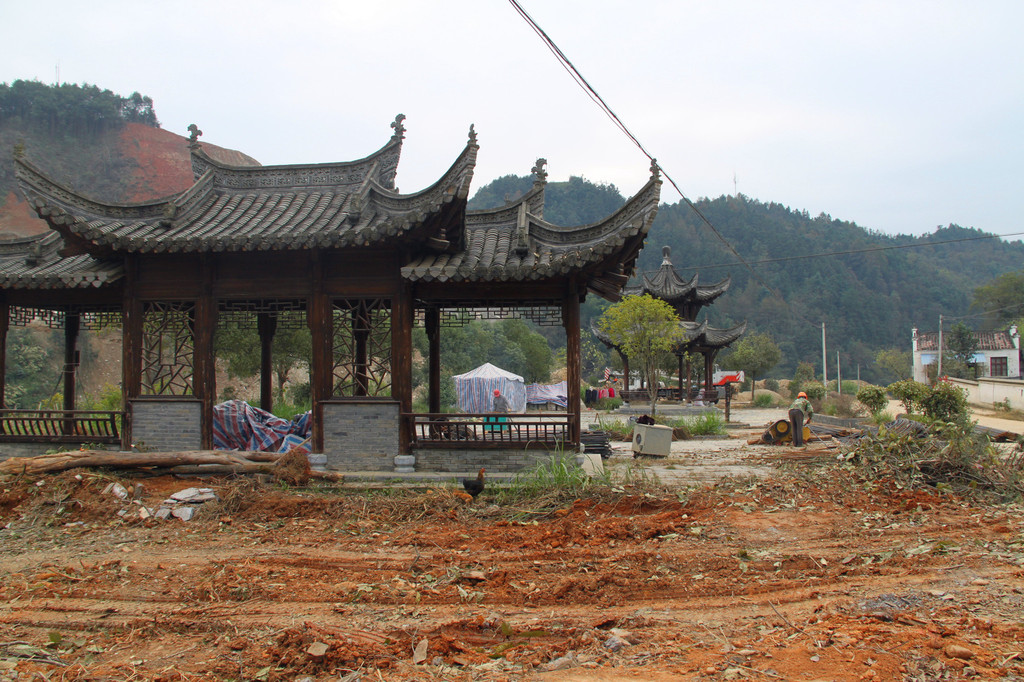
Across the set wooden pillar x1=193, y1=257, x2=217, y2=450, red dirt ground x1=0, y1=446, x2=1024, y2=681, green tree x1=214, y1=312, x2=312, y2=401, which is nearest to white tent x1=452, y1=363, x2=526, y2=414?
green tree x1=214, y1=312, x2=312, y2=401

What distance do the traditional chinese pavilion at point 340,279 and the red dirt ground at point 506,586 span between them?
1221mm

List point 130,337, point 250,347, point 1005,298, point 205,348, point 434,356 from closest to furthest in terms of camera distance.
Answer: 1. point 205,348
2. point 130,337
3. point 434,356
4. point 250,347
5. point 1005,298

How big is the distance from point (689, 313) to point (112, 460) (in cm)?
2911

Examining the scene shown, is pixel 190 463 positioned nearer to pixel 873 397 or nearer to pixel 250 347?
pixel 250 347

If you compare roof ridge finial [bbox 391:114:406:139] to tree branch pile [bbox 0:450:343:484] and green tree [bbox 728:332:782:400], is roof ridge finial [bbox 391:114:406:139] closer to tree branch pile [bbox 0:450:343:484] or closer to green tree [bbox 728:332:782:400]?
tree branch pile [bbox 0:450:343:484]

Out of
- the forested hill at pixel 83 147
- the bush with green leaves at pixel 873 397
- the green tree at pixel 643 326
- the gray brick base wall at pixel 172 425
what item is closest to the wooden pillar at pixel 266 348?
the gray brick base wall at pixel 172 425

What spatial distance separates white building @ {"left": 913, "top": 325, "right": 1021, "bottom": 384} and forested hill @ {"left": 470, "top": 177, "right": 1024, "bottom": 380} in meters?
29.6

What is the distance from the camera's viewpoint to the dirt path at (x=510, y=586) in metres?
3.82

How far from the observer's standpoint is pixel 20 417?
34.4 feet

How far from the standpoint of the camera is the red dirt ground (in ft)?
12.5

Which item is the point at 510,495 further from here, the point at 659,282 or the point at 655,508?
the point at 659,282

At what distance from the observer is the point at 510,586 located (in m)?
5.11

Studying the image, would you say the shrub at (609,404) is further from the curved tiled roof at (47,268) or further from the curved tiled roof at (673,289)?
the curved tiled roof at (47,268)

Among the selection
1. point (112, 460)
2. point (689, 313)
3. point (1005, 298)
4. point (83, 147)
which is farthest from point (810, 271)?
point (112, 460)
